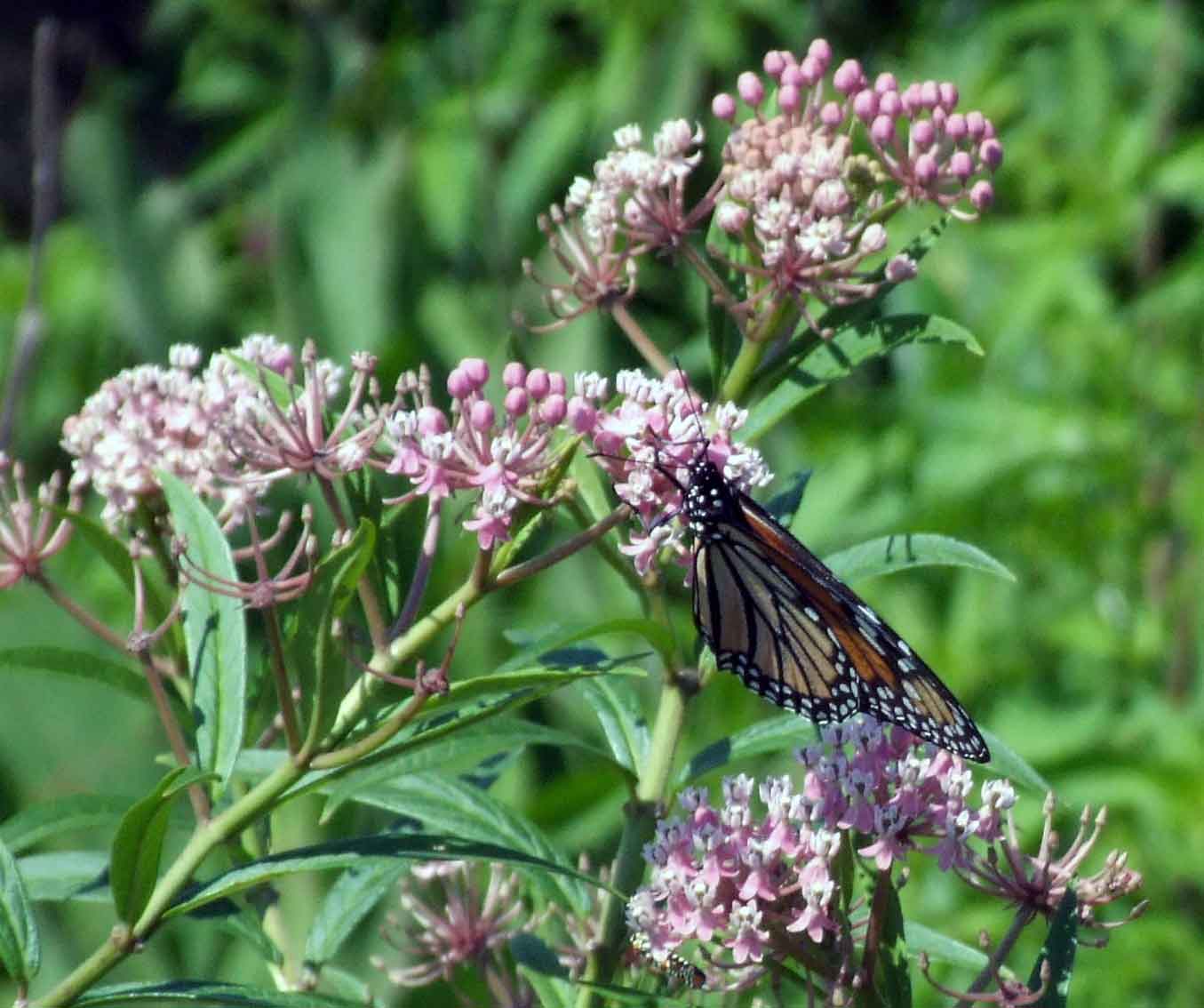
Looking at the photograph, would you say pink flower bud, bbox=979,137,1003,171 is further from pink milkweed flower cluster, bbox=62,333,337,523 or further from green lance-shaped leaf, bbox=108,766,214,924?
green lance-shaped leaf, bbox=108,766,214,924

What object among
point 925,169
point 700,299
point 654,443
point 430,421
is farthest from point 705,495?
point 700,299

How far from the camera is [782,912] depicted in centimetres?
96

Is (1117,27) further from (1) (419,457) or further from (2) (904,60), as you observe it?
(1) (419,457)

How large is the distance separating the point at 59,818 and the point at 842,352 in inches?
23.6

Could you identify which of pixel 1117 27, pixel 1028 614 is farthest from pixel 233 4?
pixel 1028 614

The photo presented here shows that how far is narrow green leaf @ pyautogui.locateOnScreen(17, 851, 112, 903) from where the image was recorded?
3.57 feet

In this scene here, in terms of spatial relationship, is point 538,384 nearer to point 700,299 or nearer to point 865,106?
point 865,106

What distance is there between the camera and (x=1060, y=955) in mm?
967

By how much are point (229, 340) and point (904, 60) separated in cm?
181

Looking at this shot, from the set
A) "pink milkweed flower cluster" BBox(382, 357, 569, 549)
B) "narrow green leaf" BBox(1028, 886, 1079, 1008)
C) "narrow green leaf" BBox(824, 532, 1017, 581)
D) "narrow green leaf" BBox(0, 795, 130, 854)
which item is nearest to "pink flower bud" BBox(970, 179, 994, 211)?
"narrow green leaf" BBox(824, 532, 1017, 581)

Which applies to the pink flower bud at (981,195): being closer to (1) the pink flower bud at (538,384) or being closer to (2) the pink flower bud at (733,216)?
(2) the pink flower bud at (733,216)

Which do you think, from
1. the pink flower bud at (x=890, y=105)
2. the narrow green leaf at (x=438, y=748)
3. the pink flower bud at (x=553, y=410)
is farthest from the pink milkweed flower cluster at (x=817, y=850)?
the pink flower bud at (x=890, y=105)

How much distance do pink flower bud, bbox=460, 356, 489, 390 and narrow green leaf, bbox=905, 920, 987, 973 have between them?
456 mm

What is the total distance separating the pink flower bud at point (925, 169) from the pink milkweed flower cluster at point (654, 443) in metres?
0.25
